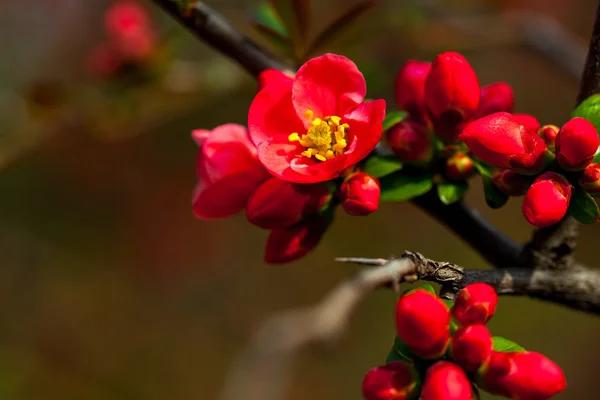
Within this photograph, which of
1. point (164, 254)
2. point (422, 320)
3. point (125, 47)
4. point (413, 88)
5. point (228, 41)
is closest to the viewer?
point (422, 320)

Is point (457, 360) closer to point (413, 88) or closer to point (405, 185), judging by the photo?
point (405, 185)

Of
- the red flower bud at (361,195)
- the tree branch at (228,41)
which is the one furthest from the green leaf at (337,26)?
the red flower bud at (361,195)

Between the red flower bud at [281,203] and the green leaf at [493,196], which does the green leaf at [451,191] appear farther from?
the red flower bud at [281,203]

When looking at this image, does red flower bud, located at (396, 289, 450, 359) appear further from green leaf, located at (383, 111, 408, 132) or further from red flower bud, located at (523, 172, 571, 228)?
green leaf, located at (383, 111, 408, 132)

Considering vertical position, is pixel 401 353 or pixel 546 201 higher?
pixel 546 201

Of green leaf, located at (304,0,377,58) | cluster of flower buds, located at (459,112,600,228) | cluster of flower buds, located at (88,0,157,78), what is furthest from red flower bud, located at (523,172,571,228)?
cluster of flower buds, located at (88,0,157,78)

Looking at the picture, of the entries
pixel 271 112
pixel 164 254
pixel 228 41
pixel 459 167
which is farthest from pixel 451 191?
pixel 164 254
